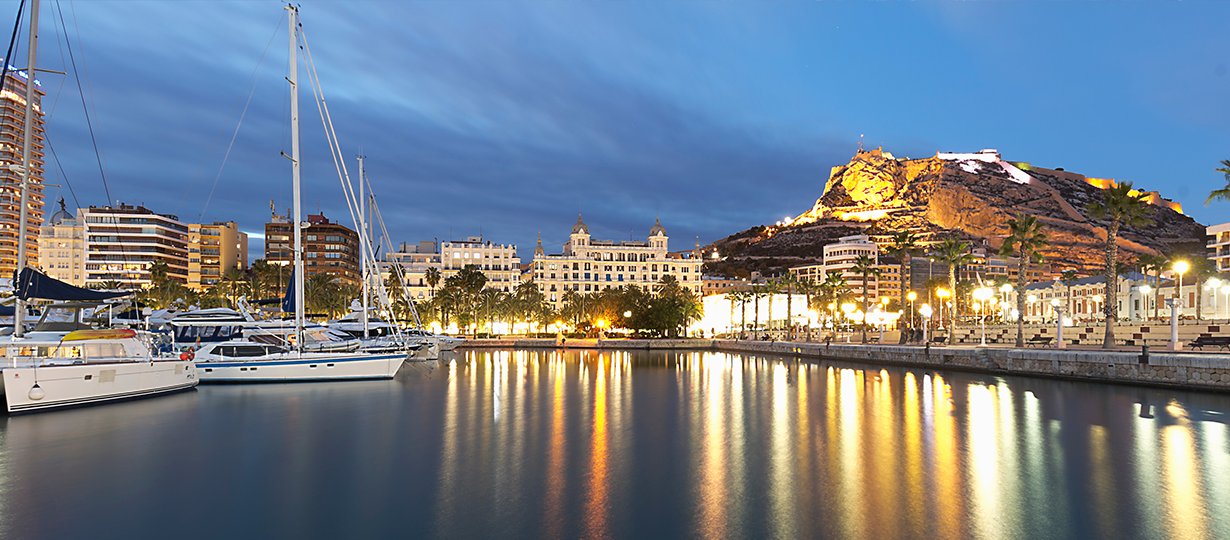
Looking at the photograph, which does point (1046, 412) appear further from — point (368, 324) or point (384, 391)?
point (368, 324)

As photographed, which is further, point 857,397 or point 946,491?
point 857,397

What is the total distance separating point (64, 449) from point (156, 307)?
91107 millimetres

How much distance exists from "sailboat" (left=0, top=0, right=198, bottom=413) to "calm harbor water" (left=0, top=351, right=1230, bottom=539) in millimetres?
1410

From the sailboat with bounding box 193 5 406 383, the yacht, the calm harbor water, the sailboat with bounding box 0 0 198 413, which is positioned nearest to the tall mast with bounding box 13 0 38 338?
the sailboat with bounding box 0 0 198 413

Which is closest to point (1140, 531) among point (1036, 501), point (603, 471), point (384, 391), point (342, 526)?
point (1036, 501)

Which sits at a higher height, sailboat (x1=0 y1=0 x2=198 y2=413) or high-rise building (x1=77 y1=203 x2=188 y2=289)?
high-rise building (x1=77 y1=203 x2=188 y2=289)

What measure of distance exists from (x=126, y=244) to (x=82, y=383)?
148809 mm

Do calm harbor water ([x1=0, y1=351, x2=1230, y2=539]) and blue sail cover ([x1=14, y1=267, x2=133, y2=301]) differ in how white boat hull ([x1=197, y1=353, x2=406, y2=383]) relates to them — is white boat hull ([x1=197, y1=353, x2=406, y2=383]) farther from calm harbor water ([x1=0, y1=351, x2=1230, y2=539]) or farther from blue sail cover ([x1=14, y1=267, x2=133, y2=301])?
blue sail cover ([x1=14, y1=267, x2=133, y2=301])

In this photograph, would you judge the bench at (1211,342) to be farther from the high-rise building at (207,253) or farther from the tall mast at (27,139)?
the high-rise building at (207,253)

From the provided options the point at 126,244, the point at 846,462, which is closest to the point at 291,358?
the point at 846,462

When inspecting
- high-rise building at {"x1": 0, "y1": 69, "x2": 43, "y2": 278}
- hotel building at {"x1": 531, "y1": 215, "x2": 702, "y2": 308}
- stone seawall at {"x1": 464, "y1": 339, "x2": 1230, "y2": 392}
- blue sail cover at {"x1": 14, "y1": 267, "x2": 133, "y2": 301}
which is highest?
high-rise building at {"x1": 0, "y1": 69, "x2": 43, "y2": 278}

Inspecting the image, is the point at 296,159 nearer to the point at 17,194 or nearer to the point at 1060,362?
the point at 1060,362

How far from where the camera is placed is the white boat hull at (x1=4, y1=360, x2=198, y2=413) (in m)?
31.0

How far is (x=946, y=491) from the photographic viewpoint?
59.2 feet
